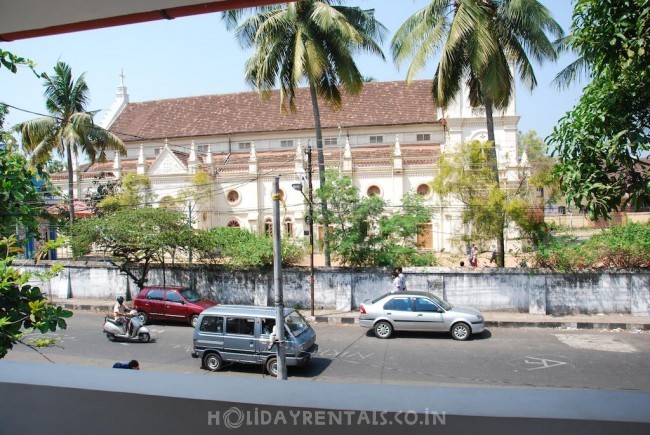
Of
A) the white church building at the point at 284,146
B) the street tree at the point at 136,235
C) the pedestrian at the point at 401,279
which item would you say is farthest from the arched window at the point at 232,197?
the pedestrian at the point at 401,279

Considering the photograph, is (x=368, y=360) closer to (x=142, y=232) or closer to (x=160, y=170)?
(x=142, y=232)

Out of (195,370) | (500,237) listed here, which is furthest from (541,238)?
(195,370)

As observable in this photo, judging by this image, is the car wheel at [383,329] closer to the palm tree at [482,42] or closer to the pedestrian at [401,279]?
the pedestrian at [401,279]

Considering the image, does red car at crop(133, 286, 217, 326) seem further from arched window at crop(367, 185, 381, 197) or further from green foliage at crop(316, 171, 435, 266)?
arched window at crop(367, 185, 381, 197)

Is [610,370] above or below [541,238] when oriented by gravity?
below

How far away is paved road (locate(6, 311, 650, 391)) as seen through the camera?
10.6 m

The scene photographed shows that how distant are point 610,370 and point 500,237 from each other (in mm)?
7786

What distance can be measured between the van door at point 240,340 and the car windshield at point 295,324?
845 millimetres

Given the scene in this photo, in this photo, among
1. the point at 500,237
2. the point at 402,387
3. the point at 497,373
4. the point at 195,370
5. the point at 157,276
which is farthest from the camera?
the point at 157,276

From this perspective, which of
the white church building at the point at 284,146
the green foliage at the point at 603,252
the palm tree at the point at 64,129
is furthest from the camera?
the white church building at the point at 284,146

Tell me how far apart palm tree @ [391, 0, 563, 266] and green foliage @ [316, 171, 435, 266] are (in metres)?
3.37

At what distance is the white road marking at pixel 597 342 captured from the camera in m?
13.0

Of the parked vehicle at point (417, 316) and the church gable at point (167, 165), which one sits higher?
the church gable at point (167, 165)

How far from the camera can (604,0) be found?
227 inches
